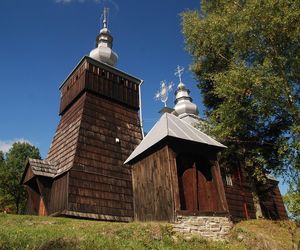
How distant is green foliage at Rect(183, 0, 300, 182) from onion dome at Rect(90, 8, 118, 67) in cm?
825

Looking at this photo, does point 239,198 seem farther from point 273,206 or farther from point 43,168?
point 43,168

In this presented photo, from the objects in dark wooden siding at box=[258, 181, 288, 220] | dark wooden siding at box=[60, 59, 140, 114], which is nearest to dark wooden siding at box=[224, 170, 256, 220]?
dark wooden siding at box=[258, 181, 288, 220]

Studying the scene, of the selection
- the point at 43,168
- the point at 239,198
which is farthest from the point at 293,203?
the point at 43,168

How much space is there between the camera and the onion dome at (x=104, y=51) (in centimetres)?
2423

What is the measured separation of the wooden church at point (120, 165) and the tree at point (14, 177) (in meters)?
11.9

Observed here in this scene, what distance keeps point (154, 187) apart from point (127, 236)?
322 cm

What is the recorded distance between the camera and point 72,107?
866 inches

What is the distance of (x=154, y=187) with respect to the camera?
1255cm

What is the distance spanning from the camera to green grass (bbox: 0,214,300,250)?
7.82 m

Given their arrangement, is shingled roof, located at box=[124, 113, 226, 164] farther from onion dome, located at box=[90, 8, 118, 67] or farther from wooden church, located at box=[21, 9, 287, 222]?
onion dome, located at box=[90, 8, 118, 67]

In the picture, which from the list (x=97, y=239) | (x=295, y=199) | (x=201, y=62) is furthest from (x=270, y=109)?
(x=97, y=239)

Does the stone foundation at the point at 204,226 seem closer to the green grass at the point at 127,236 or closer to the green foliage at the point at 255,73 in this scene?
the green grass at the point at 127,236

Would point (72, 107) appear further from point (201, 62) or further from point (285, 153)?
point (285, 153)

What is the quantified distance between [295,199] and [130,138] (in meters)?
12.5
